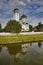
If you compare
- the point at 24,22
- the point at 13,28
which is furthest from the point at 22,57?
the point at 24,22

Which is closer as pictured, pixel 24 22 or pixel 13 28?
pixel 13 28

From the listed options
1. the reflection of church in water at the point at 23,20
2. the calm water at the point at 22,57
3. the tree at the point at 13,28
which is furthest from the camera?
the reflection of church in water at the point at 23,20

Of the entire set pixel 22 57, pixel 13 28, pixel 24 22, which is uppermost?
pixel 24 22

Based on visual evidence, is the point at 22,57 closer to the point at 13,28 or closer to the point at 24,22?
the point at 13,28

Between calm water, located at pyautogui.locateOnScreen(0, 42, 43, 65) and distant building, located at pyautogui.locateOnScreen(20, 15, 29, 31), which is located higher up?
distant building, located at pyautogui.locateOnScreen(20, 15, 29, 31)

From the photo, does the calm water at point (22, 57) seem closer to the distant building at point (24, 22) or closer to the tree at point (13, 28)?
the tree at point (13, 28)

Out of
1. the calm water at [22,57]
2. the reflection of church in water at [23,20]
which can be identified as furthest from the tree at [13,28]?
the calm water at [22,57]

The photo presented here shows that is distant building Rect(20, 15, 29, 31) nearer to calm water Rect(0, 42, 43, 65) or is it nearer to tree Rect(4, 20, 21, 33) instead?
tree Rect(4, 20, 21, 33)

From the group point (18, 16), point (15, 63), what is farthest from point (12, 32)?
point (15, 63)

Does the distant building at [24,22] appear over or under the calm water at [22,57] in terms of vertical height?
over

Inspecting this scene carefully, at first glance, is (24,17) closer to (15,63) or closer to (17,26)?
(17,26)

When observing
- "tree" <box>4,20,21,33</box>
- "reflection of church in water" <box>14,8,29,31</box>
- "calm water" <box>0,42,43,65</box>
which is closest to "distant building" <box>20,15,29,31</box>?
"reflection of church in water" <box>14,8,29,31</box>

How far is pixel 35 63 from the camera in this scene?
78.9ft

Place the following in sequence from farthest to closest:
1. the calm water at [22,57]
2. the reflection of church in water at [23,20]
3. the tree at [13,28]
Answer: the reflection of church in water at [23,20] → the tree at [13,28] → the calm water at [22,57]
